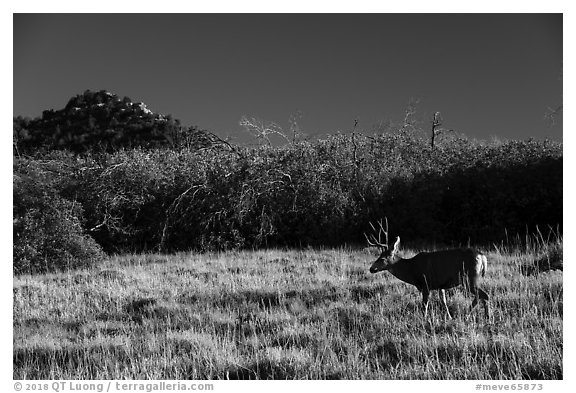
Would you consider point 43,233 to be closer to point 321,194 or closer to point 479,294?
point 321,194

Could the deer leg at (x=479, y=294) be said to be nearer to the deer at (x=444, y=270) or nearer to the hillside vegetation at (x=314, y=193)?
the deer at (x=444, y=270)

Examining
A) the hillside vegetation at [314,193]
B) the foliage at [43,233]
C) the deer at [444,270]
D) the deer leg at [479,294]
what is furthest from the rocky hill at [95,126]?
the deer leg at [479,294]

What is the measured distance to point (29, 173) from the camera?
14.8 metres

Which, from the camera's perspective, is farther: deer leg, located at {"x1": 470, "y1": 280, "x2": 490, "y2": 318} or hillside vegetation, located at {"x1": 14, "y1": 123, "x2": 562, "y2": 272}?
hillside vegetation, located at {"x1": 14, "y1": 123, "x2": 562, "y2": 272}

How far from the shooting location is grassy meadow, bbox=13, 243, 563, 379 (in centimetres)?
532

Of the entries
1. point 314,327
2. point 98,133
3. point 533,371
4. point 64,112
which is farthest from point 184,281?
point 64,112

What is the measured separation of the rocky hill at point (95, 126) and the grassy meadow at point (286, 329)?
18.8m

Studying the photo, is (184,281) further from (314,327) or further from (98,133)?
(98,133)

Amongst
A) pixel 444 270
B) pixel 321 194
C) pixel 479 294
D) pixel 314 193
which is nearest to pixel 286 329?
pixel 444 270

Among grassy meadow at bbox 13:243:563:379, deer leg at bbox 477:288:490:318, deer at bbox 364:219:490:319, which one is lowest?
grassy meadow at bbox 13:243:563:379

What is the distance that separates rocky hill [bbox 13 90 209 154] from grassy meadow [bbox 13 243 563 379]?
18820 mm

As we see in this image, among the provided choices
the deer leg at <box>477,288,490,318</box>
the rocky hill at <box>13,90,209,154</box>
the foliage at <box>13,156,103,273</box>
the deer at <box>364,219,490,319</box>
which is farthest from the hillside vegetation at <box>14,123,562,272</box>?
the rocky hill at <box>13,90,209,154</box>

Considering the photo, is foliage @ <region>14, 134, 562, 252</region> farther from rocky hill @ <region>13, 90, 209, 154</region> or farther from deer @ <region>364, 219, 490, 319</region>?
rocky hill @ <region>13, 90, 209, 154</region>

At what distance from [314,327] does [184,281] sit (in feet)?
14.4
